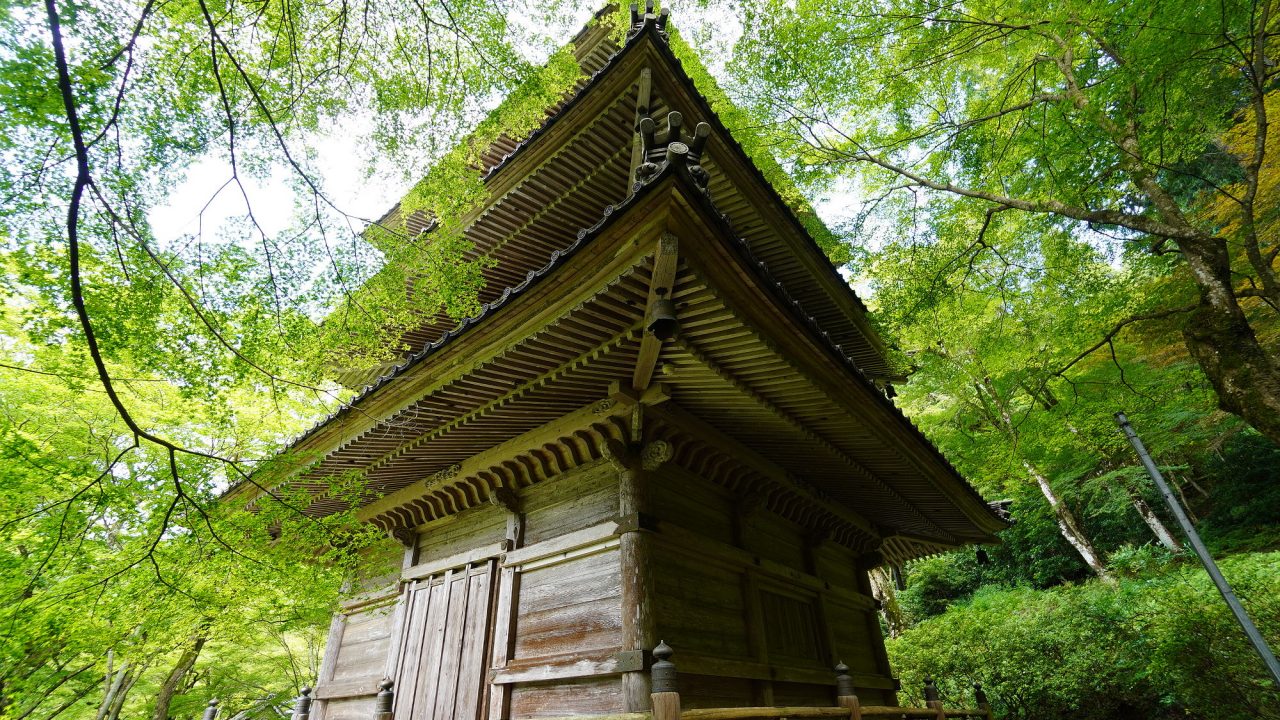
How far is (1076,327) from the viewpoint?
975cm

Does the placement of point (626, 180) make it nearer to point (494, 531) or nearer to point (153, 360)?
point (494, 531)

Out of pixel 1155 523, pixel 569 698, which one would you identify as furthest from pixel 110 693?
pixel 1155 523

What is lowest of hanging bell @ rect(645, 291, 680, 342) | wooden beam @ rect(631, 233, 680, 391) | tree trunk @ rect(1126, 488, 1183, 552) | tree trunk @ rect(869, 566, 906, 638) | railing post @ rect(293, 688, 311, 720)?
railing post @ rect(293, 688, 311, 720)

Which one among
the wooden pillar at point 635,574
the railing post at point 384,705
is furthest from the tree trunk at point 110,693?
the wooden pillar at point 635,574

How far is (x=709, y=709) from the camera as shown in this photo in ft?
10.6

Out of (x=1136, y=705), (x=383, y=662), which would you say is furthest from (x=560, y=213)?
(x=1136, y=705)

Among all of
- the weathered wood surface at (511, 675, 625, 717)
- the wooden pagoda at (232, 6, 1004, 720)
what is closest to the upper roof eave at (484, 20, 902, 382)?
the wooden pagoda at (232, 6, 1004, 720)

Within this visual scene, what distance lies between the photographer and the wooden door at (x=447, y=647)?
538cm

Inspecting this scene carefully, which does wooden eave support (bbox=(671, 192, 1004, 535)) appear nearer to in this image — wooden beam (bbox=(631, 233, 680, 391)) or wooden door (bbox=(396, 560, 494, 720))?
wooden beam (bbox=(631, 233, 680, 391))

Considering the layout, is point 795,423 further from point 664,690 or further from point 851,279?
point 851,279

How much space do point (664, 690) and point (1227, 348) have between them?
8513 millimetres

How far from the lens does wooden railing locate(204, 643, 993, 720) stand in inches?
120

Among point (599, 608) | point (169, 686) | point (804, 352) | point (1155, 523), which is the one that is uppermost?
point (1155, 523)

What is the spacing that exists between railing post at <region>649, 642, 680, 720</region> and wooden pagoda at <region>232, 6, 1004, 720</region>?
3.05 ft
